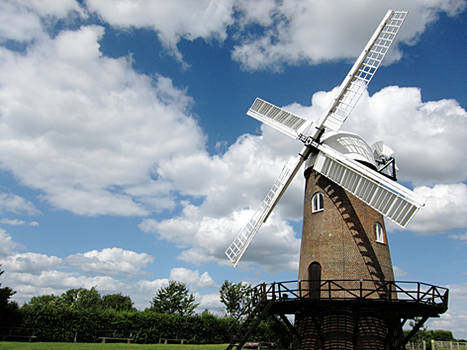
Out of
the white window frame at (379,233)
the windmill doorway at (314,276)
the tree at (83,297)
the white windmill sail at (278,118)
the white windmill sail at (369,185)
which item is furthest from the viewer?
the tree at (83,297)

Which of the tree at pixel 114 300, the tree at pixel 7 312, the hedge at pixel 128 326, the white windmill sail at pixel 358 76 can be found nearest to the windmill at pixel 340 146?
the white windmill sail at pixel 358 76

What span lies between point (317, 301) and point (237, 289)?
33.7 metres

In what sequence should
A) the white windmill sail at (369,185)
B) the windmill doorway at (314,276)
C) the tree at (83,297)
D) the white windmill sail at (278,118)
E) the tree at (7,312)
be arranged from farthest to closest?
the tree at (83,297), the tree at (7,312), the white windmill sail at (278,118), the windmill doorway at (314,276), the white windmill sail at (369,185)

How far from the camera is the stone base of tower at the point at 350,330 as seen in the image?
14.3 metres

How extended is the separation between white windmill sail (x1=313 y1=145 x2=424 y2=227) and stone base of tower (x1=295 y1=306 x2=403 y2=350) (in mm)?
4011

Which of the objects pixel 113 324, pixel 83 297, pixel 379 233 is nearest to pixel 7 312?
pixel 113 324

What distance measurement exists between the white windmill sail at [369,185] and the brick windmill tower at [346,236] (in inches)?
1.5

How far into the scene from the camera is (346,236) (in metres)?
Result: 15.9

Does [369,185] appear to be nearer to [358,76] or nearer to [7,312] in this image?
[358,76]

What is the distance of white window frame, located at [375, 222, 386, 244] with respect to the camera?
1672 cm

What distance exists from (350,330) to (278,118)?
11.2 m

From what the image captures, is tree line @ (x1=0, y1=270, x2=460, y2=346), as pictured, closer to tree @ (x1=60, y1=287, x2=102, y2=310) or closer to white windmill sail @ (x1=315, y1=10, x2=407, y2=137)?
white windmill sail @ (x1=315, y1=10, x2=407, y2=137)

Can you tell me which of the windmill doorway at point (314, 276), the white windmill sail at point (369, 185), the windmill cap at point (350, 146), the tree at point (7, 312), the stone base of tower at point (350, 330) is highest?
the windmill cap at point (350, 146)

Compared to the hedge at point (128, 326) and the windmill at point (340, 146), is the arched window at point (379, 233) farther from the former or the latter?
the hedge at point (128, 326)
